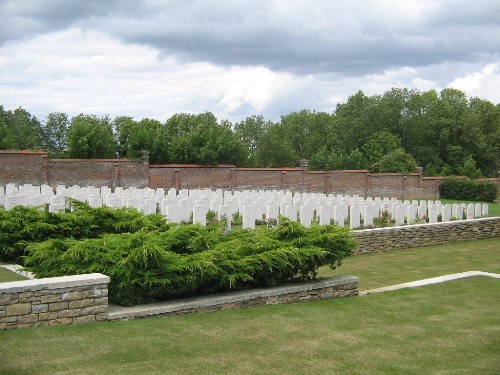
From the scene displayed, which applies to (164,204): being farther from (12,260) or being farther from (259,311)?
(259,311)

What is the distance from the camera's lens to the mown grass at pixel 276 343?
18.3 feet

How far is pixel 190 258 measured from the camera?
7.86m

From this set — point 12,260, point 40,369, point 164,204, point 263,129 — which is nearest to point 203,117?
point 263,129

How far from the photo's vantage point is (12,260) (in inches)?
413

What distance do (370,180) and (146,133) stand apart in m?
14.3

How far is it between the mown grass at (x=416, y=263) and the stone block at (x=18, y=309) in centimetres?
616

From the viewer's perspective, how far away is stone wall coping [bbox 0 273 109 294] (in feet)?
21.1

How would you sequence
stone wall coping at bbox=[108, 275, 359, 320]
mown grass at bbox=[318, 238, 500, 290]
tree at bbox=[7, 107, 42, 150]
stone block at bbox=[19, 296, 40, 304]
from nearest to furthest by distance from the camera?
stone block at bbox=[19, 296, 40, 304] → stone wall coping at bbox=[108, 275, 359, 320] → mown grass at bbox=[318, 238, 500, 290] → tree at bbox=[7, 107, 42, 150]

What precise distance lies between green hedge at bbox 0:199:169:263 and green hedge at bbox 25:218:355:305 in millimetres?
1820

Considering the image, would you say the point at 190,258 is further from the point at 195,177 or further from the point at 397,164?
the point at 397,164

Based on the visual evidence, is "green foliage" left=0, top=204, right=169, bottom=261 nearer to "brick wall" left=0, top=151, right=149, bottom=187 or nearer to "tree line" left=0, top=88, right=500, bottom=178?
"brick wall" left=0, top=151, right=149, bottom=187

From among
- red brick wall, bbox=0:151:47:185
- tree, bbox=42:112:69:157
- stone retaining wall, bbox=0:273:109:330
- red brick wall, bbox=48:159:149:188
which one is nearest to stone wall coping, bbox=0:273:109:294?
stone retaining wall, bbox=0:273:109:330

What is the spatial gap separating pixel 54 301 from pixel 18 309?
378 mm

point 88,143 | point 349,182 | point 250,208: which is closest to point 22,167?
point 88,143
